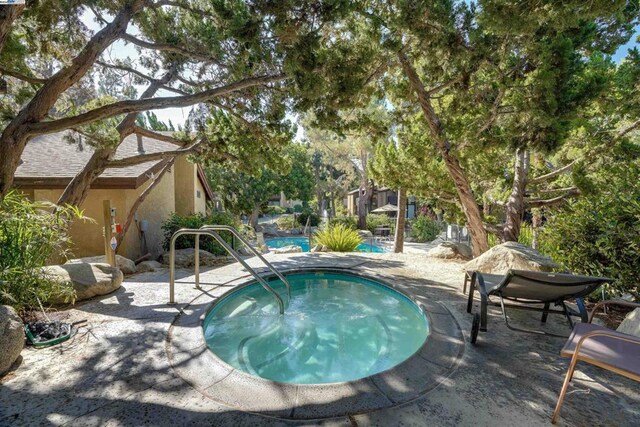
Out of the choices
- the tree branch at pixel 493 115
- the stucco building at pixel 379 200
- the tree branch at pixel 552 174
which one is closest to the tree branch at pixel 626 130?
the tree branch at pixel 552 174

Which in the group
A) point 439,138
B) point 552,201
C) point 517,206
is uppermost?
point 439,138

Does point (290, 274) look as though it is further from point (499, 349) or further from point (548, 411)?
point (548, 411)

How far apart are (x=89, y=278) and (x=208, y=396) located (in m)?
3.53

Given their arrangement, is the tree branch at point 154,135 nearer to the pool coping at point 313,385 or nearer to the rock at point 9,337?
the rock at point 9,337

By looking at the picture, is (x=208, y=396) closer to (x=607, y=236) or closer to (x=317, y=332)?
(x=317, y=332)

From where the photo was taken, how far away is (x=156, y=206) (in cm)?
1055

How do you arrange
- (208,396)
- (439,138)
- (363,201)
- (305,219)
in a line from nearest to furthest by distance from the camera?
(208,396) → (439,138) → (363,201) → (305,219)

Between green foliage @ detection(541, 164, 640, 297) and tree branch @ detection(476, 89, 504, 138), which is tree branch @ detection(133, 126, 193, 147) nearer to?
tree branch @ detection(476, 89, 504, 138)

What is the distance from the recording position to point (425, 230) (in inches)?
807

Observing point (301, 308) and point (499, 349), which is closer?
point (499, 349)

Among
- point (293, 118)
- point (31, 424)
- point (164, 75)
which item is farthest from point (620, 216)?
point (164, 75)

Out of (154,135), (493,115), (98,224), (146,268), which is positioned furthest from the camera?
(98,224)

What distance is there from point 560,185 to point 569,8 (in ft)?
21.0

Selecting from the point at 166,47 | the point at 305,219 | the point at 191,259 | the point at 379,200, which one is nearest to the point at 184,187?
the point at 191,259
